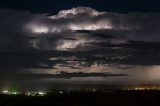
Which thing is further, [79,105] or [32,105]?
[32,105]

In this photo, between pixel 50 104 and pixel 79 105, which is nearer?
pixel 79 105

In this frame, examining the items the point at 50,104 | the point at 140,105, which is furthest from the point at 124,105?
the point at 50,104

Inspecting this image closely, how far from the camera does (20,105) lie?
15712 centimetres

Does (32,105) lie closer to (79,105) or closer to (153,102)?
(79,105)

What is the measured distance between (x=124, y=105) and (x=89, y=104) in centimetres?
1335

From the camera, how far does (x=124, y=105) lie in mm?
141000

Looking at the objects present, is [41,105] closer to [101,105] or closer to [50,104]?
[50,104]

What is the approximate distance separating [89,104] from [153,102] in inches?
849

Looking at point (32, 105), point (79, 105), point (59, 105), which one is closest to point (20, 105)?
point (32, 105)

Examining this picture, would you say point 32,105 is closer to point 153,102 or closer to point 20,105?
point 20,105

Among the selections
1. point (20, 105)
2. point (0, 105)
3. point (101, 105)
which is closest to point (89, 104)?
point (101, 105)

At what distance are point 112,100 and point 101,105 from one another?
48.0 feet

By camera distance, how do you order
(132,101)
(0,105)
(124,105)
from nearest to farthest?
(124,105)
(132,101)
(0,105)

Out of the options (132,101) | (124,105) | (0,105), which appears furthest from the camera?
(0,105)
